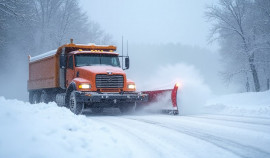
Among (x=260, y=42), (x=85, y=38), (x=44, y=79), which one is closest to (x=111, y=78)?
(x=44, y=79)

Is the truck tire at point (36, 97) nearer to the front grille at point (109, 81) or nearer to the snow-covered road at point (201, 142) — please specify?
the front grille at point (109, 81)

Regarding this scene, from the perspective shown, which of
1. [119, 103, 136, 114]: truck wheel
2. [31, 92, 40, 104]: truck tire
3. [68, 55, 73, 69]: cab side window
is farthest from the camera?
[31, 92, 40, 104]: truck tire

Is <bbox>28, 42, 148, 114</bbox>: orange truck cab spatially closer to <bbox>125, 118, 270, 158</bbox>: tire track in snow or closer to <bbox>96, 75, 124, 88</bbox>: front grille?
<bbox>96, 75, 124, 88</bbox>: front grille

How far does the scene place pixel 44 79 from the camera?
634 inches

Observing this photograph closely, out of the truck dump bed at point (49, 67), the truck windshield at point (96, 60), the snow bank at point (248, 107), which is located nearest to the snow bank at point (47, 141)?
the truck windshield at point (96, 60)

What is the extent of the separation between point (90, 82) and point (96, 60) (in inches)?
68.7

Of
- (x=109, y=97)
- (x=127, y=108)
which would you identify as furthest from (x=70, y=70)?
(x=127, y=108)

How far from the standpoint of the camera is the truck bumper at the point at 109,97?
443 inches

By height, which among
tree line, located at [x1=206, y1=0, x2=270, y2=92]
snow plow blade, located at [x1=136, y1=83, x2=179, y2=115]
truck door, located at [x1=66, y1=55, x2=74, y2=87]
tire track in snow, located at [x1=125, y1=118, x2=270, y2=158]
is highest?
tree line, located at [x1=206, y1=0, x2=270, y2=92]

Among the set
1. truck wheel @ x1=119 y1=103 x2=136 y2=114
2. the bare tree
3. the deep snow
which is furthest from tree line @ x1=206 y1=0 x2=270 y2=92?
the deep snow

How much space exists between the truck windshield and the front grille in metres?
1.39

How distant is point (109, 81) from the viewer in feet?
39.5

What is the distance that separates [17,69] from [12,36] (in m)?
4.47

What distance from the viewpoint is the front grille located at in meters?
11.9
